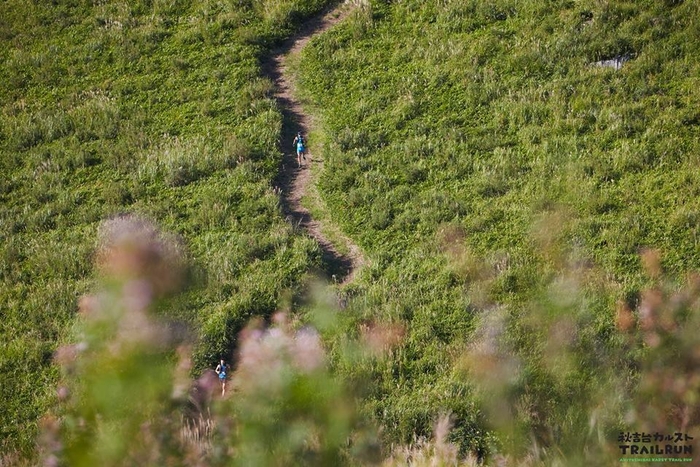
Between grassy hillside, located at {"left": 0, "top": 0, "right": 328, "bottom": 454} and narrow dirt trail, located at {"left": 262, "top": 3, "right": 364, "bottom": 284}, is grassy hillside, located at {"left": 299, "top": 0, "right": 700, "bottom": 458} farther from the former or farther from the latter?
grassy hillside, located at {"left": 0, "top": 0, "right": 328, "bottom": 454}

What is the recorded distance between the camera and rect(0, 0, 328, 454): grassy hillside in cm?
1257

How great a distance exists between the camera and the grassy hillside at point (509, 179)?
11.1 meters

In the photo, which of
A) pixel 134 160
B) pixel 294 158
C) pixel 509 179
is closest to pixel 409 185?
pixel 509 179

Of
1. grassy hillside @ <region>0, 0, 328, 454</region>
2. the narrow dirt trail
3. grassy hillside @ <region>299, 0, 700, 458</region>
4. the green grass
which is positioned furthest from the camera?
the narrow dirt trail

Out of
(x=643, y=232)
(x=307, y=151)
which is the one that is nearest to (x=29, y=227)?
(x=307, y=151)

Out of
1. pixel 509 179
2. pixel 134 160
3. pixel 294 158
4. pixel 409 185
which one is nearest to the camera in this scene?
pixel 509 179

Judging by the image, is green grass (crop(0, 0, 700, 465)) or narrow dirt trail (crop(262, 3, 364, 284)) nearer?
green grass (crop(0, 0, 700, 465))

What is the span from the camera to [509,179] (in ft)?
49.2

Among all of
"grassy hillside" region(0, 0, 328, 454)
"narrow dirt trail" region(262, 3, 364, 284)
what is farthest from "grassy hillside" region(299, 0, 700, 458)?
"grassy hillside" region(0, 0, 328, 454)

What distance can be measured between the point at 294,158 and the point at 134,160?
3.83 meters

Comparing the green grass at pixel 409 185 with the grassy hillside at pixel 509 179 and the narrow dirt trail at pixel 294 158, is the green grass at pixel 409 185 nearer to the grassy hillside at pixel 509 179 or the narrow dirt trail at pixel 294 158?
the grassy hillside at pixel 509 179

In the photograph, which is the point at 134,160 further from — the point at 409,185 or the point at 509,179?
the point at 509,179

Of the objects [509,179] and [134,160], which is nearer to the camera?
[509,179]

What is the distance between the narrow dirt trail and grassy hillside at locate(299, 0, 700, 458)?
1.45 ft
